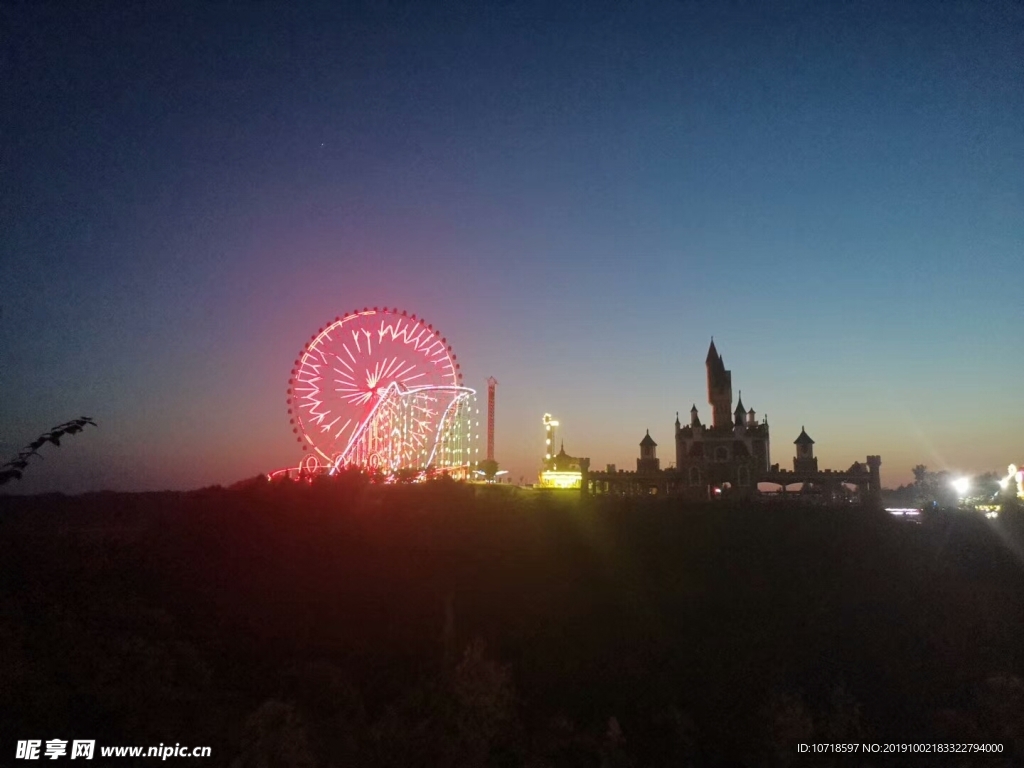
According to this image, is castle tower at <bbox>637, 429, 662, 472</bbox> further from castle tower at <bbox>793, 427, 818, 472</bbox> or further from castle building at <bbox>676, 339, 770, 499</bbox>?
castle tower at <bbox>793, 427, 818, 472</bbox>

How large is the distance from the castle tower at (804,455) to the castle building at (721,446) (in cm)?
269

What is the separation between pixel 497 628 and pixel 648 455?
4484 cm

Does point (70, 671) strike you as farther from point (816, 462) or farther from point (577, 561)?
point (816, 462)

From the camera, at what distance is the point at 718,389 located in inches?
2717

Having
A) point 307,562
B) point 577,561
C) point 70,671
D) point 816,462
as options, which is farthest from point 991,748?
point 816,462

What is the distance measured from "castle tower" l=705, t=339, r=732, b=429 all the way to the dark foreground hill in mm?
29442

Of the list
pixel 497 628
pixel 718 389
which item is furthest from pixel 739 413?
pixel 497 628

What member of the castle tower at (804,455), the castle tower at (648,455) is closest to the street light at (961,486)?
the castle tower at (804,455)

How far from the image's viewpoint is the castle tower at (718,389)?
6775cm

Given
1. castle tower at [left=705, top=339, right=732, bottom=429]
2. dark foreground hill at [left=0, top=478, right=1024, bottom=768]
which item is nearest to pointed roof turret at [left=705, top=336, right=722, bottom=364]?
castle tower at [left=705, top=339, right=732, bottom=429]

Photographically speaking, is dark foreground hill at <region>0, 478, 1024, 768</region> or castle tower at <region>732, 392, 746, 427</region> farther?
castle tower at <region>732, 392, 746, 427</region>

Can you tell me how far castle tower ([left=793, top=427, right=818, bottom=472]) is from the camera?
197ft

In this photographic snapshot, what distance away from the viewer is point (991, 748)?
74.8 ft

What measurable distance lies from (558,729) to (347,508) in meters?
17.5
